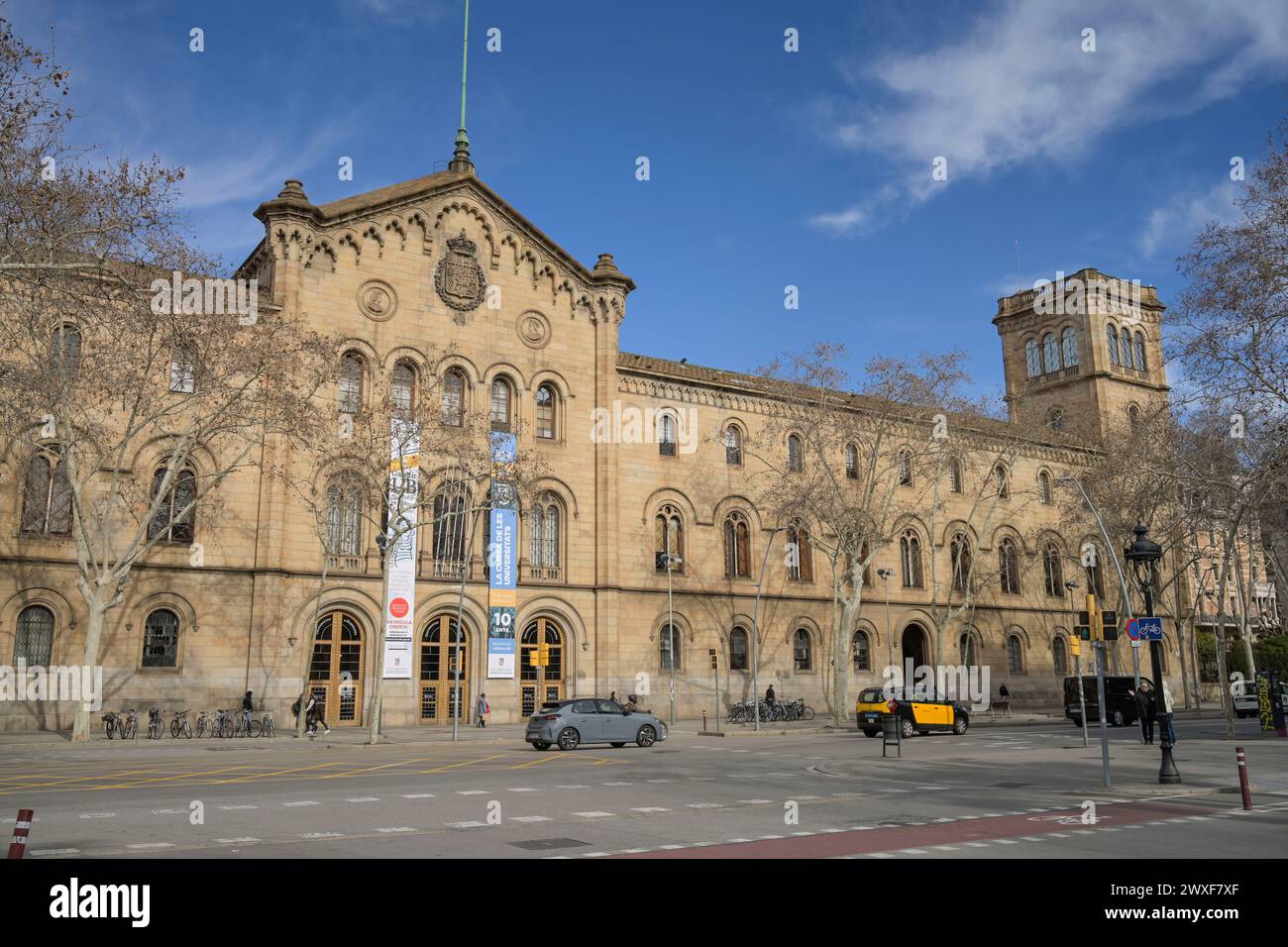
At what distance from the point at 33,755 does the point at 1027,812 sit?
23.4m

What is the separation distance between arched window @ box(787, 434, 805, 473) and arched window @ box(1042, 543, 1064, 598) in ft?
62.4

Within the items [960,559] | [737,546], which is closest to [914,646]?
[960,559]

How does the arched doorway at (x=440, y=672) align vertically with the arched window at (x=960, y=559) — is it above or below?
below

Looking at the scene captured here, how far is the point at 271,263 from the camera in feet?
128

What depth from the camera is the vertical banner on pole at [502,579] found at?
4034 centimetres

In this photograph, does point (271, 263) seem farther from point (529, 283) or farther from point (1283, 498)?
point (1283, 498)

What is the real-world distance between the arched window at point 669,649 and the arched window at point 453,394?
1292 cm

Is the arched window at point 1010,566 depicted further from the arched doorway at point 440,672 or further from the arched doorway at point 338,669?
the arched doorway at point 338,669

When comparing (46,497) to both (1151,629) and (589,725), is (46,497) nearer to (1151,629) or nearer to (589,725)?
(589,725)

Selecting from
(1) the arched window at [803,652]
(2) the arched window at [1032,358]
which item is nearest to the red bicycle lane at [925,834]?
(1) the arched window at [803,652]

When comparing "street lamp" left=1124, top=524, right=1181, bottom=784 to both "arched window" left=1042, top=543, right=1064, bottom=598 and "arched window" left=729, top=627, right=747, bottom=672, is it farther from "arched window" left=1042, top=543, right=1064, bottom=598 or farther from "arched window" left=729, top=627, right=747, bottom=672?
"arched window" left=1042, top=543, right=1064, bottom=598

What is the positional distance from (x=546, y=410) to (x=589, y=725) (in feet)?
57.8

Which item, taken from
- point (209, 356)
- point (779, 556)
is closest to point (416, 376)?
point (209, 356)

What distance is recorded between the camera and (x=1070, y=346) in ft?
221
